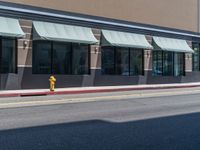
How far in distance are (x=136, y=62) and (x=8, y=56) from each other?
11.8 metres

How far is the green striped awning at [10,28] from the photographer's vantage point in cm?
2370

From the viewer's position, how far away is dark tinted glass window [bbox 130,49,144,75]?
33438mm

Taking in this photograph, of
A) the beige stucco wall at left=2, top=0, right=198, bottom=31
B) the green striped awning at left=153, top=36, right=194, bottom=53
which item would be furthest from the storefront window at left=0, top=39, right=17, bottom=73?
the green striped awning at left=153, top=36, right=194, bottom=53

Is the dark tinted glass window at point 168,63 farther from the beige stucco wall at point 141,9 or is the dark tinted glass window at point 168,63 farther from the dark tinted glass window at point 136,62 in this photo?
the dark tinted glass window at point 136,62

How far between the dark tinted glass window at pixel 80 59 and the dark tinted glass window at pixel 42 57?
2.21m

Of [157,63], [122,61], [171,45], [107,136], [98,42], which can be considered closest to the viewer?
[107,136]

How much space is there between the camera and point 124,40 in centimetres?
3138

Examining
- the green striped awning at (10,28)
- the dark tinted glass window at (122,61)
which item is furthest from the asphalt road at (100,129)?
the dark tinted glass window at (122,61)

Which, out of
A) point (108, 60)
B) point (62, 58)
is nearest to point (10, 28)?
point (62, 58)

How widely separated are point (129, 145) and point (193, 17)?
106 feet

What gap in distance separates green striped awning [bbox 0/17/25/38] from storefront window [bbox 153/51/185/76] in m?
14.1

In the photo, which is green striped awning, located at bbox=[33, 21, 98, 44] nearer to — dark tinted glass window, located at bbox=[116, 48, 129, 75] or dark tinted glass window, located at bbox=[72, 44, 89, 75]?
dark tinted glass window, located at bbox=[72, 44, 89, 75]

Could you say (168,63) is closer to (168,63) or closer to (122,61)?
(168,63)

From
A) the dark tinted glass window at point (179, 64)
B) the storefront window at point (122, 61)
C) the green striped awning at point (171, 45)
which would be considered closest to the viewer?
the storefront window at point (122, 61)
